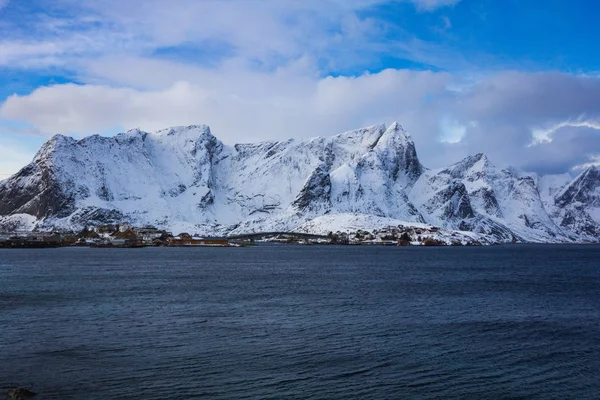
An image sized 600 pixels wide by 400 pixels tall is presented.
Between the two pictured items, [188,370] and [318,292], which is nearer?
[188,370]

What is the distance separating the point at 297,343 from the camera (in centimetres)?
3959

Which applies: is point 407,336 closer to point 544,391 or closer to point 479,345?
point 479,345

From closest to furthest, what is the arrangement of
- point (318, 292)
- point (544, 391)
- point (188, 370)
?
point (544, 391), point (188, 370), point (318, 292)

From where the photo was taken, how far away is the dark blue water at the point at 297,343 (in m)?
29.8

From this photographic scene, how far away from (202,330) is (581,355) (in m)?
26.9

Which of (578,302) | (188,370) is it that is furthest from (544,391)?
(578,302)

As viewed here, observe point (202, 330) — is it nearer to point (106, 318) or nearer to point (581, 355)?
point (106, 318)

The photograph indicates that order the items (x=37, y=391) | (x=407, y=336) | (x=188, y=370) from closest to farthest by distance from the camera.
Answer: (x=37, y=391)
(x=188, y=370)
(x=407, y=336)

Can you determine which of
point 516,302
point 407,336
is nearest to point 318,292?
point 516,302

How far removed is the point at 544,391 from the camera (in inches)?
1183

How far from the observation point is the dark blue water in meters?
29.8

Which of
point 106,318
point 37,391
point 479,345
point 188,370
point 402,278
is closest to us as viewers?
point 37,391

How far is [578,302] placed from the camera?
211 ft

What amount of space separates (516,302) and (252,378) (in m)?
42.0
